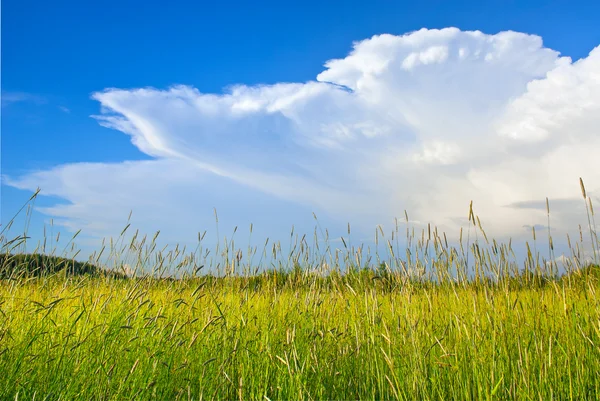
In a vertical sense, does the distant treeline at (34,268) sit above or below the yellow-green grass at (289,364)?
above

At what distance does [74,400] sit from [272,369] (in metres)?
1.18

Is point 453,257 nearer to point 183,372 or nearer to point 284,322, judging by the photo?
point 284,322

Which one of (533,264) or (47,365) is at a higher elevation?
(533,264)

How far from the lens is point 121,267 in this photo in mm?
5586

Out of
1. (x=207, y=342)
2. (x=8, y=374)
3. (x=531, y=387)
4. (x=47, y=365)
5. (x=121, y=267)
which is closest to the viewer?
(x=531, y=387)

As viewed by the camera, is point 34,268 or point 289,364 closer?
point 289,364

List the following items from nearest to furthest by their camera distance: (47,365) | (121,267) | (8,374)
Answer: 1. (8,374)
2. (47,365)
3. (121,267)

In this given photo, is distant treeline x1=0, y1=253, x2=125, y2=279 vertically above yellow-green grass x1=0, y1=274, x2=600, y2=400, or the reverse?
distant treeline x1=0, y1=253, x2=125, y2=279

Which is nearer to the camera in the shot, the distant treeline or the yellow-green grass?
the yellow-green grass

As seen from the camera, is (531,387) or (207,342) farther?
(207,342)

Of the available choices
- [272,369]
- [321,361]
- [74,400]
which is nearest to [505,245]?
[321,361]

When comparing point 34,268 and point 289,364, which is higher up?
point 34,268

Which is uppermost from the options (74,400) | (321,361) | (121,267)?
(121,267)

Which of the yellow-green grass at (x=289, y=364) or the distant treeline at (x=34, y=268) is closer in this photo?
the yellow-green grass at (x=289, y=364)
